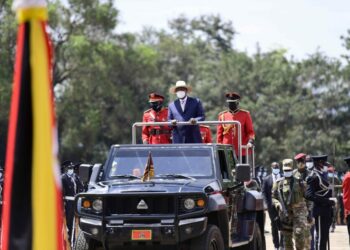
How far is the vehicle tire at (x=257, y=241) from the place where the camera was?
15641mm

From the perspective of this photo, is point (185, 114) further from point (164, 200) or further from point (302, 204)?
point (164, 200)

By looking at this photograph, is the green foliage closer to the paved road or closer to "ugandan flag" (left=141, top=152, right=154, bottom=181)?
the paved road

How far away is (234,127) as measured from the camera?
16.9 m

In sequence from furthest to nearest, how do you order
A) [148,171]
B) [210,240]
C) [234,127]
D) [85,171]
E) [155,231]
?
[234,127] < [85,171] < [148,171] < [210,240] < [155,231]

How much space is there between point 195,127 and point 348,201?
2809 millimetres

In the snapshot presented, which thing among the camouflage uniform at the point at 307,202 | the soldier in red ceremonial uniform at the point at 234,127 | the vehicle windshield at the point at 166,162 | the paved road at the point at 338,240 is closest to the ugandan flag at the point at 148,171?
the vehicle windshield at the point at 166,162

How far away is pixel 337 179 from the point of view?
34406mm

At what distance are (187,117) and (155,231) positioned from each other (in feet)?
12.9

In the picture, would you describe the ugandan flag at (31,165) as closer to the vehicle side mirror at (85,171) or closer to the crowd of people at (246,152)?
the vehicle side mirror at (85,171)

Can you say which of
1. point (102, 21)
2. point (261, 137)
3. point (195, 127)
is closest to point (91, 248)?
point (195, 127)

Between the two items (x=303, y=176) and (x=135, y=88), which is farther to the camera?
(x=135, y=88)

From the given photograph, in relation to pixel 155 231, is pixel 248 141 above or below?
above

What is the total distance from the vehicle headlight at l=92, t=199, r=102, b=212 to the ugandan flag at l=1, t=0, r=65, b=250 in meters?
9.69

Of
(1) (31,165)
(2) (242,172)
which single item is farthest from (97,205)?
(1) (31,165)
